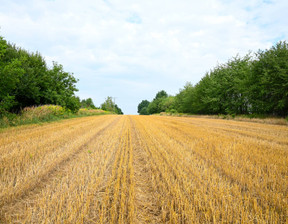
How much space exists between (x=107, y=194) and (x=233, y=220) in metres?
1.50

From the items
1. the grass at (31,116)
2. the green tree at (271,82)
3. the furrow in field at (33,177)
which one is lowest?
the furrow in field at (33,177)

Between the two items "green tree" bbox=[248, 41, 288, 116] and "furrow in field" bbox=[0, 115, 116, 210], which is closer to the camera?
"furrow in field" bbox=[0, 115, 116, 210]

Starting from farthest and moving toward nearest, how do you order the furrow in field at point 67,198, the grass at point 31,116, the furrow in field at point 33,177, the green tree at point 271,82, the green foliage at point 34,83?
the green tree at point 271,82 → the green foliage at point 34,83 → the grass at point 31,116 → the furrow in field at point 33,177 → the furrow in field at point 67,198

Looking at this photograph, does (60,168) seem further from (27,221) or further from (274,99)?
(274,99)

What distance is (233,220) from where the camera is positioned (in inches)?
56.8

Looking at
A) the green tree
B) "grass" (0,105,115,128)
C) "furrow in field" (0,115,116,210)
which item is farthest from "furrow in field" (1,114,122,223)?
the green tree

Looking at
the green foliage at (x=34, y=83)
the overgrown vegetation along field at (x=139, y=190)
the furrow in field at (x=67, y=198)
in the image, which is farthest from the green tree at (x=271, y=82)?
the green foliage at (x=34, y=83)

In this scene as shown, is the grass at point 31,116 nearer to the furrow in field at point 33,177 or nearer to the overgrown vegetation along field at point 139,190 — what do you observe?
the overgrown vegetation along field at point 139,190

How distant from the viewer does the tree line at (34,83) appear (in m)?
10.9

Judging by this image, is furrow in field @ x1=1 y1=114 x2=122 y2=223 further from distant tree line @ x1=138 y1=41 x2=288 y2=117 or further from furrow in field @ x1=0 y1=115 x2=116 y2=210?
distant tree line @ x1=138 y1=41 x2=288 y2=117

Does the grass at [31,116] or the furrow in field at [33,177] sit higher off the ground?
the grass at [31,116]

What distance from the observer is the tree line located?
1089 cm

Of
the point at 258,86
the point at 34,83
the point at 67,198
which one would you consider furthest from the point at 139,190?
the point at 258,86

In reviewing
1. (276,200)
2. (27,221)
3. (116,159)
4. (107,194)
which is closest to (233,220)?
(276,200)
